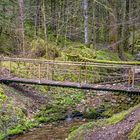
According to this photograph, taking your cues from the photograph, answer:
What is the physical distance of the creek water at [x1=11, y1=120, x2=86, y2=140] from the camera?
15.1 metres

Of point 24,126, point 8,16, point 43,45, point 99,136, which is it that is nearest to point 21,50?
point 43,45

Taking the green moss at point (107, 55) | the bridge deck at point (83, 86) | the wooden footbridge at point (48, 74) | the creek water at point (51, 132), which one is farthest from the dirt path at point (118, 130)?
the green moss at point (107, 55)

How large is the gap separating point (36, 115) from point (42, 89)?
3.77 m

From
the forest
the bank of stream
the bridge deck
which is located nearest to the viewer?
the forest

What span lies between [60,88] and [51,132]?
655 centimetres

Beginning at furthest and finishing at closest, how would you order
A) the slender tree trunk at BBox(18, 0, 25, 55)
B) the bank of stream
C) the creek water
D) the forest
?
the slender tree trunk at BBox(18, 0, 25, 55)
the bank of stream
the creek water
the forest

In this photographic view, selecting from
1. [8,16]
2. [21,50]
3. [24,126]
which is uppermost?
[8,16]

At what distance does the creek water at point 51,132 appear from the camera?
15109 millimetres

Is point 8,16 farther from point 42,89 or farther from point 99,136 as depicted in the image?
point 99,136

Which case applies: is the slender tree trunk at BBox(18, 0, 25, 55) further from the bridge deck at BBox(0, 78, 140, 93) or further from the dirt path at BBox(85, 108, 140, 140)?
the dirt path at BBox(85, 108, 140, 140)

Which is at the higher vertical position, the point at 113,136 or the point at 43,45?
the point at 43,45

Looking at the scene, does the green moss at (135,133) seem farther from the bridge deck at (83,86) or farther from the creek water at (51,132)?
the bridge deck at (83,86)

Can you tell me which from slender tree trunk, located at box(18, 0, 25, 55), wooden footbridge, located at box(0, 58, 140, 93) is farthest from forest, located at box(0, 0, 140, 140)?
slender tree trunk, located at box(18, 0, 25, 55)

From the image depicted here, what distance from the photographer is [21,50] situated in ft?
83.4
